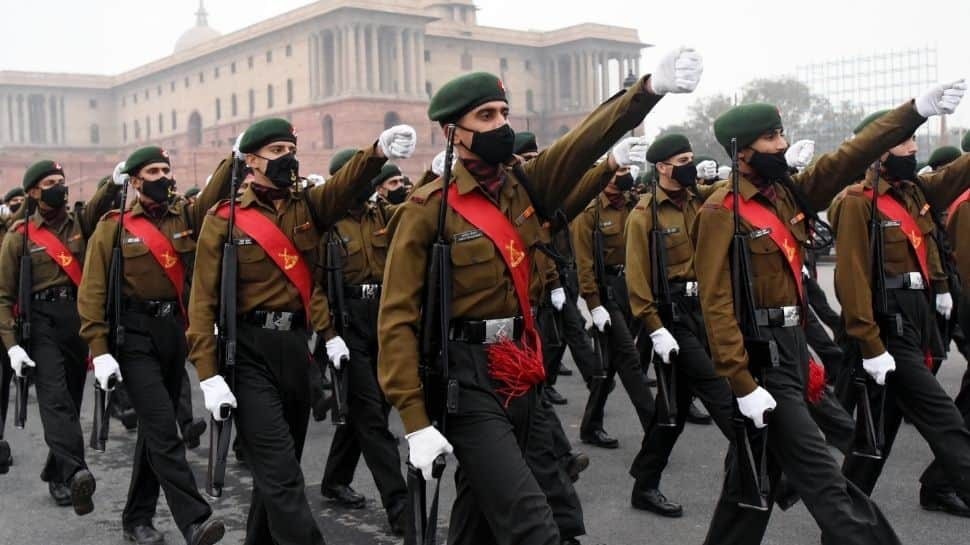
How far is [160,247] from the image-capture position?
6.70 meters

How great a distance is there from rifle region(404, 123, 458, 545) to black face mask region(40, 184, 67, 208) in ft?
15.2

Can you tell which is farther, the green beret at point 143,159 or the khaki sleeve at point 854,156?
the green beret at point 143,159

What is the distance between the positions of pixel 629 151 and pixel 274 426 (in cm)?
199

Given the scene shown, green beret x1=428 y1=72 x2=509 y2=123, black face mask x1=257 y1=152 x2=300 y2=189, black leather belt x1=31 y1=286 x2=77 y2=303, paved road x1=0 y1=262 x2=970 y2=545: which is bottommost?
paved road x1=0 y1=262 x2=970 y2=545

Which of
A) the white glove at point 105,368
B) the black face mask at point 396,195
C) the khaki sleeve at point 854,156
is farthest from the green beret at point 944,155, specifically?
the white glove at point 105,368

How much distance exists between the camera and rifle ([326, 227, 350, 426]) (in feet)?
21.6

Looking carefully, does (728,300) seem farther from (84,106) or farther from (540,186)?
(84,106)

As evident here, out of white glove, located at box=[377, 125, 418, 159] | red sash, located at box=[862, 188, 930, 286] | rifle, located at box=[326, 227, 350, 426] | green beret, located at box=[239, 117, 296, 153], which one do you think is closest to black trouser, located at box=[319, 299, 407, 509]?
rifle, located at box=[326, 227, 350, 426]

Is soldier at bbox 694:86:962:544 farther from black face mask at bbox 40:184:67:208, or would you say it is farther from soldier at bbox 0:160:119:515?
black face mask at bbox 40:184:67:208

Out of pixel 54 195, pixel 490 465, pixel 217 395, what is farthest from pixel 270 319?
pixel 54 195

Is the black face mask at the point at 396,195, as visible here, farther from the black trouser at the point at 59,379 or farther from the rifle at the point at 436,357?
the rifle at the point at 436,357

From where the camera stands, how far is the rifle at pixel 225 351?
5.20 m

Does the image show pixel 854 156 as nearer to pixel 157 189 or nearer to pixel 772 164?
pixel 772 164

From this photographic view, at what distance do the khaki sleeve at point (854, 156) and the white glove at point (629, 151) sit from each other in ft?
2.40
